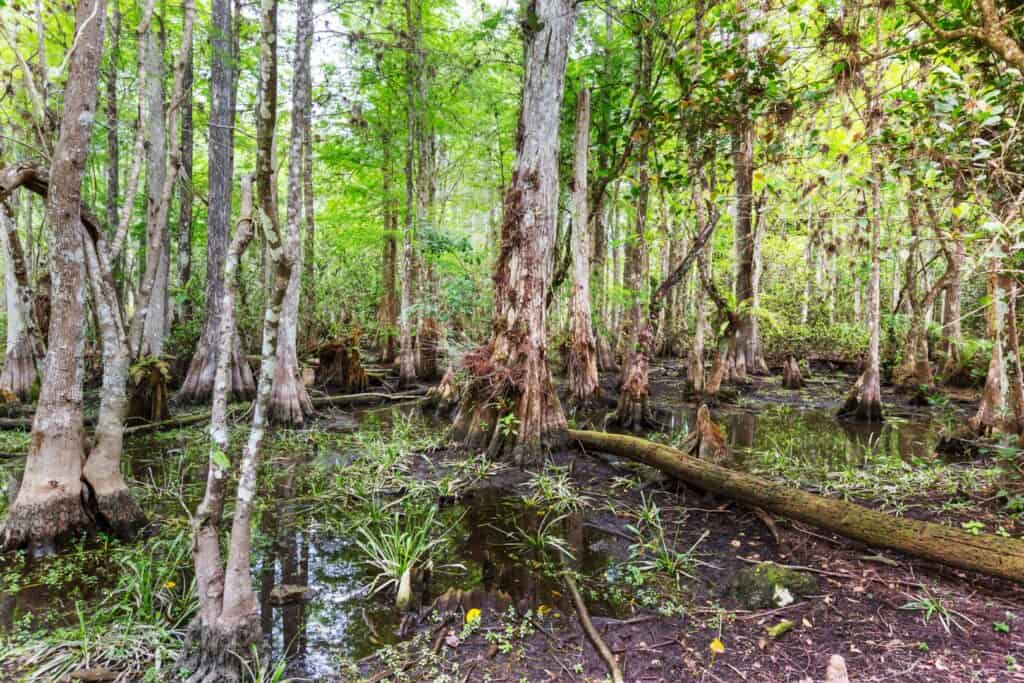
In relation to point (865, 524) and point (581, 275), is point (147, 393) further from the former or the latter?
point (865, 524)

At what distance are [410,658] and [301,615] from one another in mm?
969

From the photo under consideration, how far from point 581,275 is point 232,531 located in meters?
8.98

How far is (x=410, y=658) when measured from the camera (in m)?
3.04

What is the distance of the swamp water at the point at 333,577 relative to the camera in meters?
3.31

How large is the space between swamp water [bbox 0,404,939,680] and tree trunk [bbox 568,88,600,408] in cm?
521

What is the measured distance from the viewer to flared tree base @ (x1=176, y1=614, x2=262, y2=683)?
2670 mm

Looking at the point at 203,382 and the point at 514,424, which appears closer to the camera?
the point at 514,424

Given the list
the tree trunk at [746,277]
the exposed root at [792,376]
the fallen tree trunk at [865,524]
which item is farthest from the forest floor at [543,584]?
the exposed root at [792,376]

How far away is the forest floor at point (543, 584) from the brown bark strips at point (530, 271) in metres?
0.51

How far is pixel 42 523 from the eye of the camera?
4.05m

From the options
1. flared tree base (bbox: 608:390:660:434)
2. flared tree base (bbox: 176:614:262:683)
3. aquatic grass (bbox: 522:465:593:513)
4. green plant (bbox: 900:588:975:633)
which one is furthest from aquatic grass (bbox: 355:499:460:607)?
flared tree base (bbox: 608:390:660:434)

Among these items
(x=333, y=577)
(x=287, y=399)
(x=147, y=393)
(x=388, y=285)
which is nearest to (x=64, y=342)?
(x=333, y=577)

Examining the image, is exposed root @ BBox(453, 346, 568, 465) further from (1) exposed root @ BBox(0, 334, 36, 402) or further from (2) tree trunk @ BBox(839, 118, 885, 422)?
(1) exposed root @ BBox(0, 334, 36, 402)

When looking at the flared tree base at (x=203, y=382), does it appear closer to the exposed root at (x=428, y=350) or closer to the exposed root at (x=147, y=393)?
the exposed root at (x=147, y=393)
